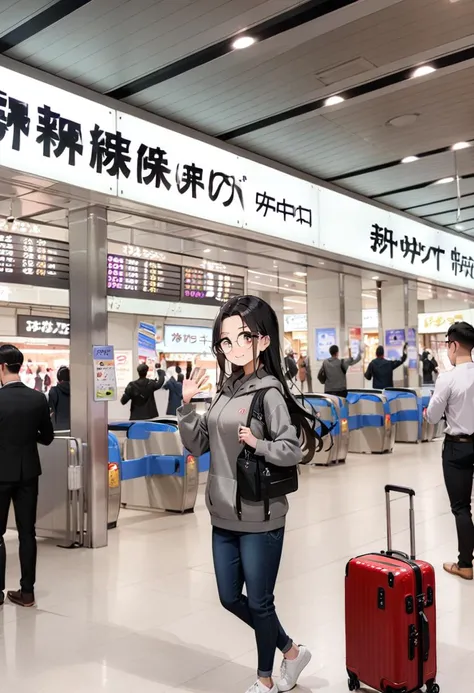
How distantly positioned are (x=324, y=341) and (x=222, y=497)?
27.7 ft

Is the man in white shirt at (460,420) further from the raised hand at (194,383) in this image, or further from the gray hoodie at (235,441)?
the raised hand at (194,383)

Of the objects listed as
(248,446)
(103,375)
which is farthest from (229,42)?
(248,446)

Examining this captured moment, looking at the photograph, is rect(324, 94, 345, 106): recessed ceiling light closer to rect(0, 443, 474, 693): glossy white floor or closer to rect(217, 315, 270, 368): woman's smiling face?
rect(0, 443, 474, 693): glossy white floor

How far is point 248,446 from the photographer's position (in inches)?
103

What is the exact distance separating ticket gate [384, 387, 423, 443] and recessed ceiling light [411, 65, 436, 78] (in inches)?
265

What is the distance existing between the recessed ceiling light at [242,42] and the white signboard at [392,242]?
289 centimetres

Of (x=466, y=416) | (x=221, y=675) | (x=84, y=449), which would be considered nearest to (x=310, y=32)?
(x=466, y=416)

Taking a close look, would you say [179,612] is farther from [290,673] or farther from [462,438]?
[462,438]

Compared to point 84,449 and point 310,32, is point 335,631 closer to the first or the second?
point 84,449

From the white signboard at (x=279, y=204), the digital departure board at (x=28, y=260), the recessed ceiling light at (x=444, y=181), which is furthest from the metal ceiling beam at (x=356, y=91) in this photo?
the recessed ceiling light at (x=444, y=181)

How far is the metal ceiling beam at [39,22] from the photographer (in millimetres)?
4293

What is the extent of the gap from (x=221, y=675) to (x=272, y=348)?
59.1 inches

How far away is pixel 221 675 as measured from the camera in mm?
3105

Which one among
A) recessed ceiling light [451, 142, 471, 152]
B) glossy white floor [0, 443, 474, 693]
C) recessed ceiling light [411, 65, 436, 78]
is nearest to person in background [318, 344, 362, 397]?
recessed ceiling light [451, 142, 471, 152]
